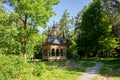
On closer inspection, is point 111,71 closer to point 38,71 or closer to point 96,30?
point 38,71

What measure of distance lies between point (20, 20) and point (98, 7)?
91.9 ft

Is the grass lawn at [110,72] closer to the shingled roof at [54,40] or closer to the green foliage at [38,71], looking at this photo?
the green foliage at [38,71]

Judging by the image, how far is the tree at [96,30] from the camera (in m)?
49.3

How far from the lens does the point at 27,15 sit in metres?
26.4

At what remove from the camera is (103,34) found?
50.1 metres

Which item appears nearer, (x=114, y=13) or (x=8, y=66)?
(x=8, y=66)

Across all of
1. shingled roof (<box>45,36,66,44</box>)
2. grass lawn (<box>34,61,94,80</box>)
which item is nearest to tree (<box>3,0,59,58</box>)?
grass lawn (<box>34,61,94,80</box>)

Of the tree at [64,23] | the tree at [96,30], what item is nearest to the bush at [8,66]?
the tree at [96,30]

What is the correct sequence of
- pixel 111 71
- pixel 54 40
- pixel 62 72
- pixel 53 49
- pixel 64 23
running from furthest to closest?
pixel 64 23, pixel 53 49, pixel 54 40, pixel 111 71, pixel 62 72

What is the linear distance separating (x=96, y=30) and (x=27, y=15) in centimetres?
2721

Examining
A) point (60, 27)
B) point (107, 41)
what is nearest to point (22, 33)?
point (107, 41)

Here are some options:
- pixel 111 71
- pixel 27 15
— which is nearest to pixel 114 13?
pixel 111 71

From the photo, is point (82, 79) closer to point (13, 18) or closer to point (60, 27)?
point (13, 18)

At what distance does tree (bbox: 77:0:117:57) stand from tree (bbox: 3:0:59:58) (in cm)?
2345
